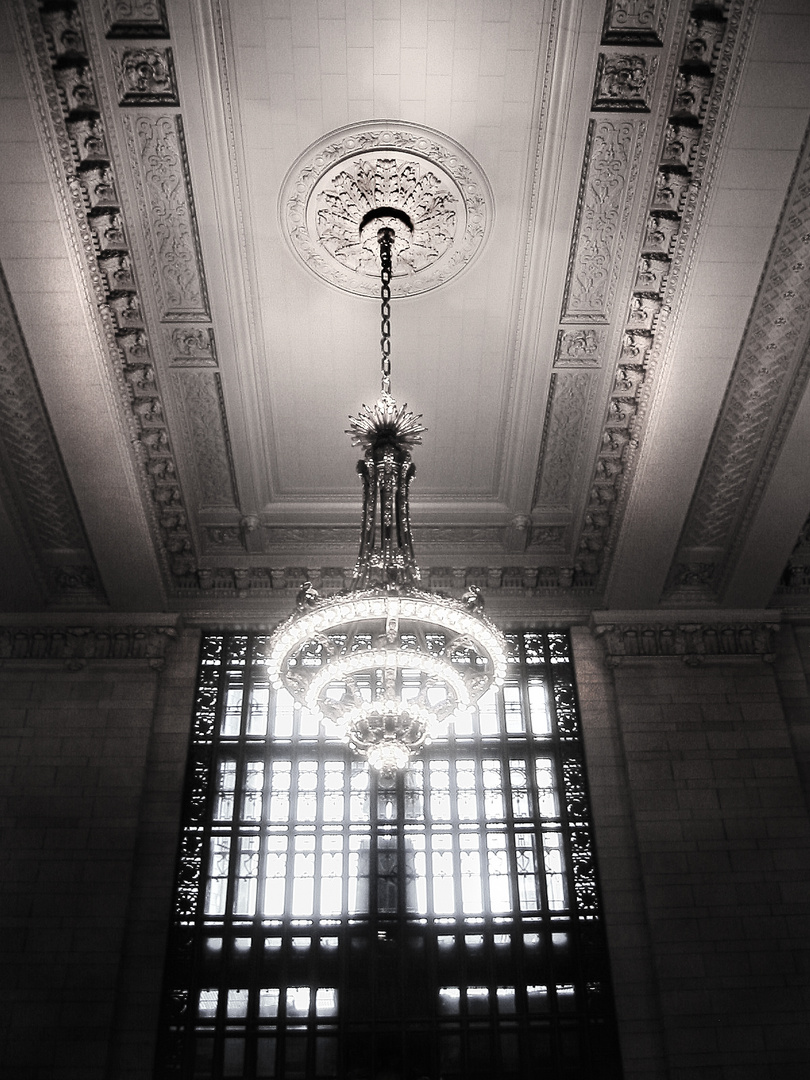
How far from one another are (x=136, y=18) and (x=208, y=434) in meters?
3.20

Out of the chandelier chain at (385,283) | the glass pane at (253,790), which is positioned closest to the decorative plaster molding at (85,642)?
the glass pane at (253,790)

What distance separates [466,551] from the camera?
8.68 m

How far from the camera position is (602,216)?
230 inches

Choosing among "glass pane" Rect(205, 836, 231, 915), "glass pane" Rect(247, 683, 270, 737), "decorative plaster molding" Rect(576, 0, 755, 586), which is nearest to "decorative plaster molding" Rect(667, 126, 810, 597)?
"decorative plaster molding" Rect(576, 0, 755, 586)

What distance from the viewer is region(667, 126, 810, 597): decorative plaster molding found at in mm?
5875

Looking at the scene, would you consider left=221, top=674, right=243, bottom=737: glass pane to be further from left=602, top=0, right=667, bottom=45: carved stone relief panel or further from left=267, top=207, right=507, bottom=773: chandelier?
left=602, top=0, right=667, bottom=45: carved stone relief panel

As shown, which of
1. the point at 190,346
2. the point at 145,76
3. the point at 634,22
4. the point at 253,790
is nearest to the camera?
the point at 634,22

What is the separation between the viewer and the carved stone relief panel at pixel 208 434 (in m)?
6.94

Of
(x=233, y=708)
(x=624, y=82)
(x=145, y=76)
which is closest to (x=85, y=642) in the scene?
(x=233, y=708)

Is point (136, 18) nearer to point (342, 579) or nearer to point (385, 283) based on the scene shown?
point (385, 283)

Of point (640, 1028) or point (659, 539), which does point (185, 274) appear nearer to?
point (659, 539)

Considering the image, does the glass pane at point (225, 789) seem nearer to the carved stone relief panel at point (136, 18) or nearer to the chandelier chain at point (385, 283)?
the chandelier chain at point (385, 283)

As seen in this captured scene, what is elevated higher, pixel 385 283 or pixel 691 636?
pixel 385 283

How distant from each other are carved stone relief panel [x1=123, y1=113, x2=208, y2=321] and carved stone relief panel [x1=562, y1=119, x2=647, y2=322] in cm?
248
